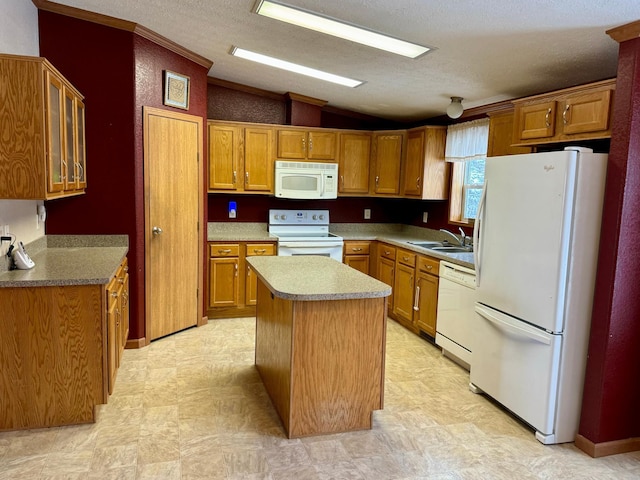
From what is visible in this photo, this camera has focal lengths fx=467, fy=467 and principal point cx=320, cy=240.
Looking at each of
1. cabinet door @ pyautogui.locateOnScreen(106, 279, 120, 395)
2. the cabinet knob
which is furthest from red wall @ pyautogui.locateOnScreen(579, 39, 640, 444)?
cabinet door @ pyautogui.locateOnScreen(106, 279, 120, 395)

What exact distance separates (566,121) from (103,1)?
10.2ft

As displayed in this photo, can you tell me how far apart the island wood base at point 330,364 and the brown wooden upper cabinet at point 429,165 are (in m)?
2.61

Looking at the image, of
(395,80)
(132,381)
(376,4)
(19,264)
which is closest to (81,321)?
(19,264)

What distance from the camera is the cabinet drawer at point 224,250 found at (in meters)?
4.69

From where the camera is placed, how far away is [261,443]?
2.54 meters

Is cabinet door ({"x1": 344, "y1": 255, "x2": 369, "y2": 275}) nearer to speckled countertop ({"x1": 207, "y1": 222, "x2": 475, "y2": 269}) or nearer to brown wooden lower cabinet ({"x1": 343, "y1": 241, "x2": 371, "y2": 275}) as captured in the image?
brown wooden lower cabinet ({"x1": 343, "y1": 241, "x2": 371, "y2": 275})

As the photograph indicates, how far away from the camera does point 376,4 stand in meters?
2.45

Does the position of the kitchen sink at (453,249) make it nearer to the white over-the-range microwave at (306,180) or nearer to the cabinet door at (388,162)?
the cabinet door at (388,162)

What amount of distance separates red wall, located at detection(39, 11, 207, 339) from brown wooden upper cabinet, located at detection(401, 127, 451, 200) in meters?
2.65

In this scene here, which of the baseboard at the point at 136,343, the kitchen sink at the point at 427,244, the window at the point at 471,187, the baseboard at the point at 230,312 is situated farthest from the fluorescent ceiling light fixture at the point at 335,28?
the baseboard at the point at 230,312

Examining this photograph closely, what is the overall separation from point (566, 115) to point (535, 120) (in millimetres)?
260

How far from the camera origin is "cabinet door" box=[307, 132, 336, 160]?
518 cm

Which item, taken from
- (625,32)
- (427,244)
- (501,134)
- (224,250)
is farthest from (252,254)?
(625,32)

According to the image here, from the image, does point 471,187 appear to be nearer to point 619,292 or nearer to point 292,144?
point 292,144
